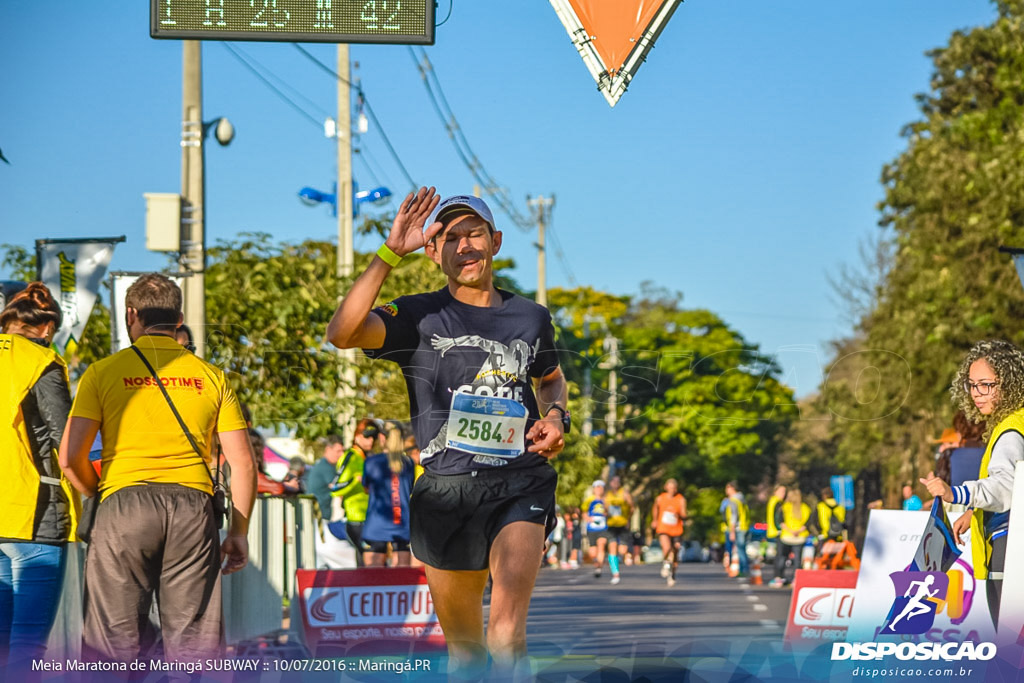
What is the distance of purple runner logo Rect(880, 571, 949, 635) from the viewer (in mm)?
8141

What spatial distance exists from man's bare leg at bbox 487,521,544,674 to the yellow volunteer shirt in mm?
1239

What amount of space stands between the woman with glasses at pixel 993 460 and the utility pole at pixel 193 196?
704 cm

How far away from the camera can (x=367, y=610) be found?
10234mm

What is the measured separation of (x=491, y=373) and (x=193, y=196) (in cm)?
794

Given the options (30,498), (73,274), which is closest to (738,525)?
(73,274)

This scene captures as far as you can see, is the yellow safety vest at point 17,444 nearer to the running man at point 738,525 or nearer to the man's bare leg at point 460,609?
the man's bare leg at point 460,609

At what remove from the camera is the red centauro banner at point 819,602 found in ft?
34.4

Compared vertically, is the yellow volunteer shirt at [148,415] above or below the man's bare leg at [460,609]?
above

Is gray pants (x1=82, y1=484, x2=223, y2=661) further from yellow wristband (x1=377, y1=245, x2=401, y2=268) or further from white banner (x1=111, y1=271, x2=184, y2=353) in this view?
white banner (x1=111, y1=271, x2=184, y2=353)

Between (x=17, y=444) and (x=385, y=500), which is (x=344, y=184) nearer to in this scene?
(x=385, y=500)

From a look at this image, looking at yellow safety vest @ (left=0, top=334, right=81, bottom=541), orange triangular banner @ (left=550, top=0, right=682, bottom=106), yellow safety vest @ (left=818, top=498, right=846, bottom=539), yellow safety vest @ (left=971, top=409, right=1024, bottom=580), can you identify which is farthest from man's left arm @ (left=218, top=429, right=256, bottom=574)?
yellow safety vest @ (left=818, top=498, right=846, bottom=539)

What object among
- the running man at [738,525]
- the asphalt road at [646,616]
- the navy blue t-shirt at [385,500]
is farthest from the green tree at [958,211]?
the navy blue t-shirt at [385,500]

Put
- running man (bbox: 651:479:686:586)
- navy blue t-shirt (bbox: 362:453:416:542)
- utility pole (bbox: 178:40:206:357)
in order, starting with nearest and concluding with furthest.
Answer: utility pole (bbox: 178:40:206:357) → navy blue t-shirt (bbox: 362:453:416:542) → running man (bbox: 651:479:686:586)

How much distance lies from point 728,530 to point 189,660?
23635 millimetres
